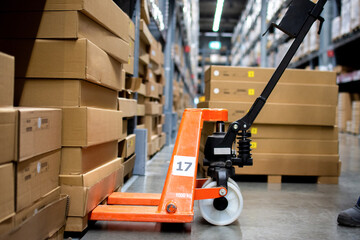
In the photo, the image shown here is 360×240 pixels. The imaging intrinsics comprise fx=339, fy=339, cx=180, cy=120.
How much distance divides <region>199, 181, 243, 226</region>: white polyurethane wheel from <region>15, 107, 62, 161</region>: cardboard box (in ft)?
2.87

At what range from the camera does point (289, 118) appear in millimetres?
3229

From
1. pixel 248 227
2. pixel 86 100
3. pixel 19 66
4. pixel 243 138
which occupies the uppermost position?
pixel 19 66

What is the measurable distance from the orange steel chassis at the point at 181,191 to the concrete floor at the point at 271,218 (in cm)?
11

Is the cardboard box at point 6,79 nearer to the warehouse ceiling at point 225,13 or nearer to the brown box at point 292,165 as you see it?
the brown box at point 292,165

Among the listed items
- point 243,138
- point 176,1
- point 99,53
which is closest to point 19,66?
point 99,53

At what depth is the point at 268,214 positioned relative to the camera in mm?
2201

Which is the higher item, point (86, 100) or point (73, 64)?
point (73, 64)

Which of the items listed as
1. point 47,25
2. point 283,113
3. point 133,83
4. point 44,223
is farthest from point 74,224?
point 283,113

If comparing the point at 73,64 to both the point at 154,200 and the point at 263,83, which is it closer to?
the point at 154,200

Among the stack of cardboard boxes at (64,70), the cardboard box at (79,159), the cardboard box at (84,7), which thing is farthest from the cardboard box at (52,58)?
the cardboard box at (79,159)

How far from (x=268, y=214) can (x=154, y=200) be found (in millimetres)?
749

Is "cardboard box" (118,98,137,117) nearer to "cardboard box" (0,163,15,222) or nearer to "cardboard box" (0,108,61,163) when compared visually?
"cardboard box" (0,108,61,163)

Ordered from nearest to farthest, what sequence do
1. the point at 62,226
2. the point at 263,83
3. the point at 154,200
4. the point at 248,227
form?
the point at 62,226 → the point at 248,227 → the point at 154,200 → the point at 263,83

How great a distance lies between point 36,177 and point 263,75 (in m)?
2.45
